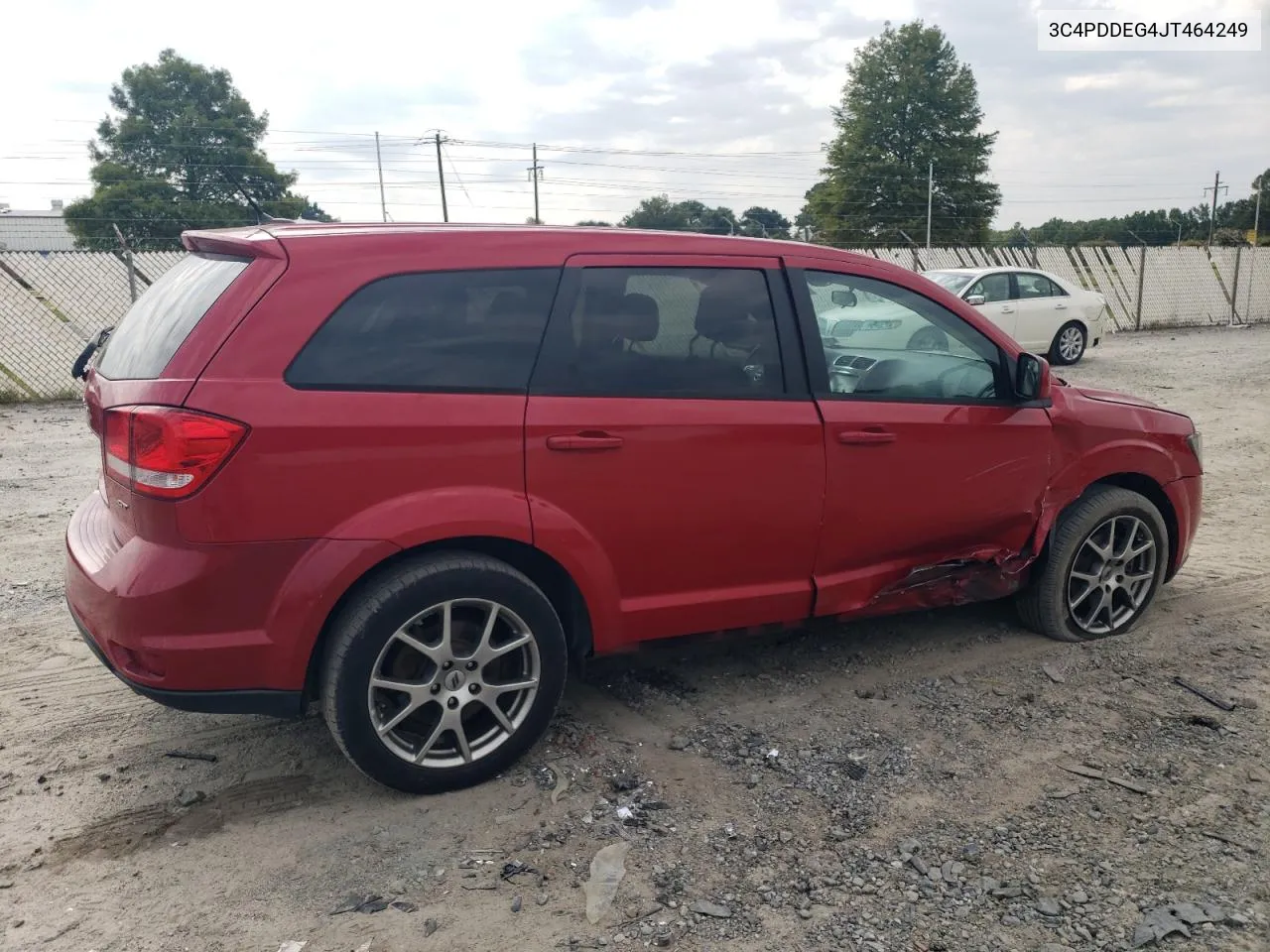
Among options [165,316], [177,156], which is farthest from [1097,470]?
[177,156]

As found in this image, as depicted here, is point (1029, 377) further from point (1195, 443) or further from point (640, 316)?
point (640, 316)

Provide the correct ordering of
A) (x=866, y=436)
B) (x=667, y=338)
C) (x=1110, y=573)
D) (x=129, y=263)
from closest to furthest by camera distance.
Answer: (x=667, y=338) → (x=866, y=436) → (x=1110, y=573) → (x=129, y=263)

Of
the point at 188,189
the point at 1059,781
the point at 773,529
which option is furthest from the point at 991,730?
the point at 188,189

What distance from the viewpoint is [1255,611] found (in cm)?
493

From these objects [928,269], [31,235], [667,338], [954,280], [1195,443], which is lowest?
[1195,443]

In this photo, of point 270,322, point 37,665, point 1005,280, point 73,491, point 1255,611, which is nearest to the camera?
point 270,322

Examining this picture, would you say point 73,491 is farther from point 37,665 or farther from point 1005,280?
point 1005,280

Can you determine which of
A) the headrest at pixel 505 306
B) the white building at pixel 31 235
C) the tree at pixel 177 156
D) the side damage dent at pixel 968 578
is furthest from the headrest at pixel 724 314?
the tree at pixel 177 156

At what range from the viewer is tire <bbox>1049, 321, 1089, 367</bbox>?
15984mm

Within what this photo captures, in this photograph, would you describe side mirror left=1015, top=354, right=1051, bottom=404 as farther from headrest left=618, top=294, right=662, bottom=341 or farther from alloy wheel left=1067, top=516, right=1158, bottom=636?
headrest left=618, top=294, right=662, bottom=341

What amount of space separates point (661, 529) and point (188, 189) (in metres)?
44.7

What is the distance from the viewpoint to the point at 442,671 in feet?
10.5

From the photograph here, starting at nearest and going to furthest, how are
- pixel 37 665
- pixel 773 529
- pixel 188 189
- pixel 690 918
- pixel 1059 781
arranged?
pixel 690 918
pixel 1059 781
pixel 773 529
pixel 37 665
pixel 188 189

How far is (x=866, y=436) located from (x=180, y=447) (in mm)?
2375
